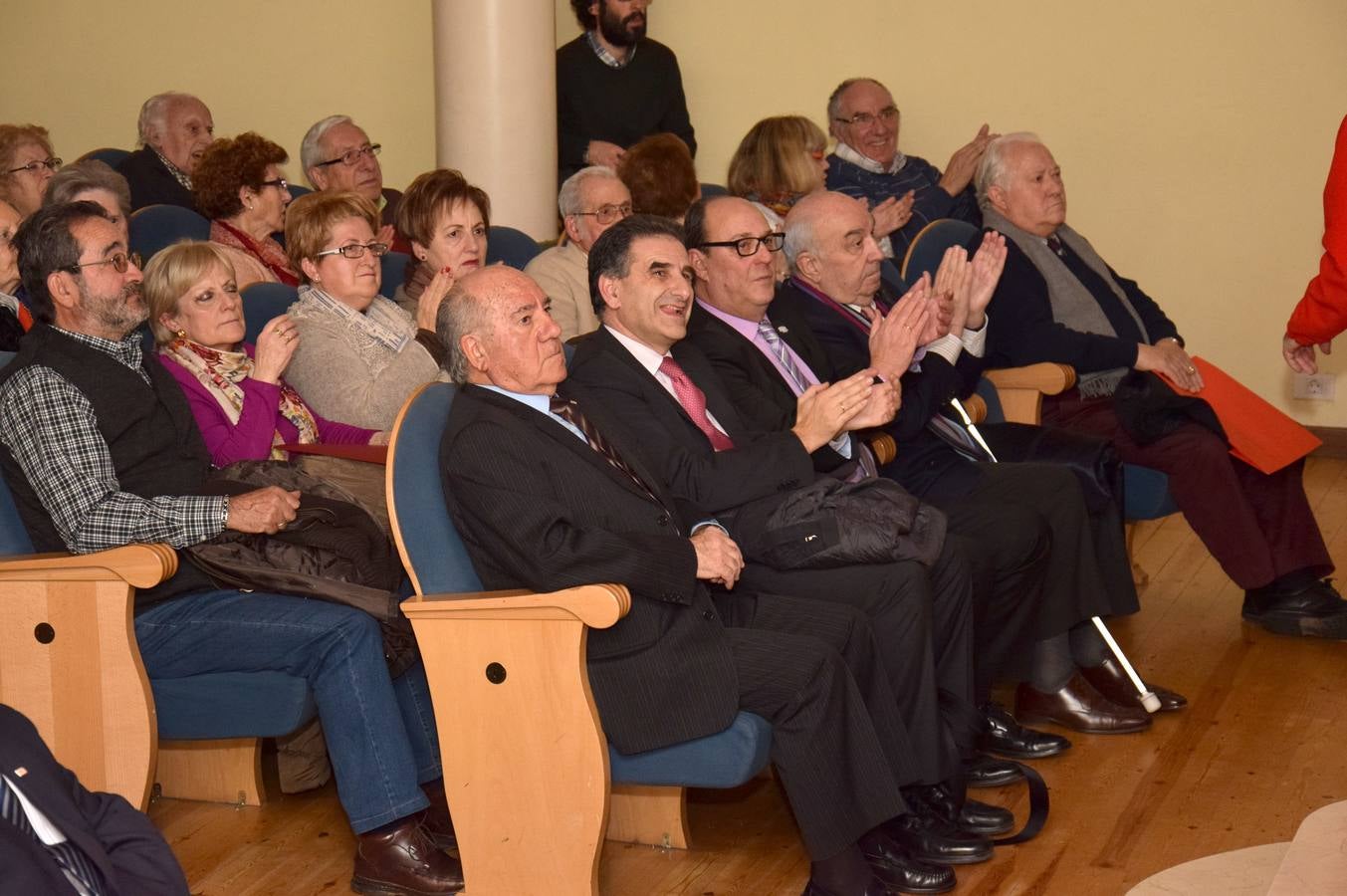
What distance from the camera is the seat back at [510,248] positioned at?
4.81 metres

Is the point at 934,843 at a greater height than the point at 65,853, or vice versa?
the point at 65,853

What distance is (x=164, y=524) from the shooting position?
2.96 meters

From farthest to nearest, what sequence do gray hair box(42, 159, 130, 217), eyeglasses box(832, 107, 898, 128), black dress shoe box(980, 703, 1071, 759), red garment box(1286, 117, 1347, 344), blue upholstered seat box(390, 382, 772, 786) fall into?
eyeglasses box(832, 107, 898, 128)
gray hair box(42, 159, 130, 217)
red garment box(1286, 117, 1347, 344)
black dress shoe box(980, 703, 1071, 759)
blue upholstered seat box(390, 382, 772, 786)

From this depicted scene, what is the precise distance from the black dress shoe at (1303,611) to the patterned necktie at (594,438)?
7.07 feet

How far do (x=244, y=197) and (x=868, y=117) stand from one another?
2.57 m

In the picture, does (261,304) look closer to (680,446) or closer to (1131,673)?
(680,446)

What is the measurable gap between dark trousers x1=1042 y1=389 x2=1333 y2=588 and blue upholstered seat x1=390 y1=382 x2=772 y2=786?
201 cm

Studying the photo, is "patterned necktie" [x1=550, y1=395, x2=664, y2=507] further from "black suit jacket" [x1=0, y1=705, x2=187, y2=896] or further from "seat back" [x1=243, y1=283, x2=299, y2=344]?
"black suit jacket" [x1=0, y1=705, x2=187, y2=896]

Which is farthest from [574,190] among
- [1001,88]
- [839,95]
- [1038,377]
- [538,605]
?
[1001,88]

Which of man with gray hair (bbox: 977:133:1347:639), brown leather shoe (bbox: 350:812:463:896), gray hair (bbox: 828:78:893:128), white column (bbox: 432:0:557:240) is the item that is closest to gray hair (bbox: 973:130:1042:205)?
man with gray hair (bbox: 977:133:1347:639)

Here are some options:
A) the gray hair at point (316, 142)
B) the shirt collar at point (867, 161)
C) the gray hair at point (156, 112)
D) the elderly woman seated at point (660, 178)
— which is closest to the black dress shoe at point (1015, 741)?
the elderly woman seated at point (660, 178)

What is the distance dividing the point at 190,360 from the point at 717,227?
1199 mm

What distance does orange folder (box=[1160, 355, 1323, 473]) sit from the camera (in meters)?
4.35

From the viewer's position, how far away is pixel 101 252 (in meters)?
3.13
